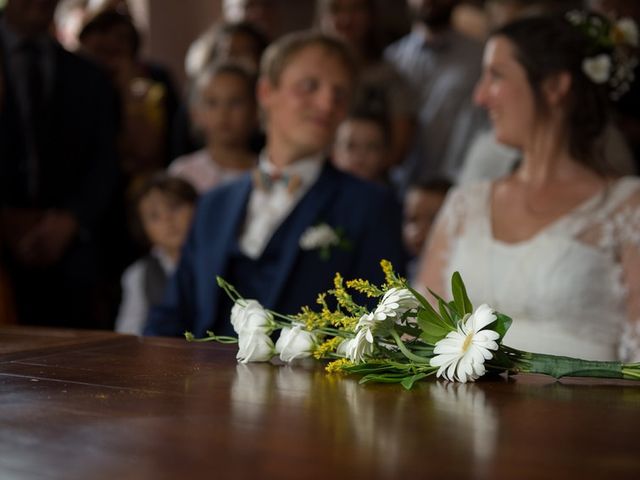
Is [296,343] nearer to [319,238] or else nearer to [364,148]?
[319,238]

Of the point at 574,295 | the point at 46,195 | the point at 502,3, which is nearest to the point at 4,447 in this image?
the point at 574,295

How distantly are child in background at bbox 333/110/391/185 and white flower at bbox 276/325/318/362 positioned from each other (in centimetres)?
327

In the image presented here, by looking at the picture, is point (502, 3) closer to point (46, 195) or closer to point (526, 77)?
point (526, 77)

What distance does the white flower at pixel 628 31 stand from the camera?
339cm

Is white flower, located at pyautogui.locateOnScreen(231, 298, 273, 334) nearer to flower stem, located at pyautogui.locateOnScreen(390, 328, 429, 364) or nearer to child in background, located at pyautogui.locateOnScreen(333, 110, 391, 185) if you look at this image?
flower stem, located at pyautogui.locateOnScreen(390, 328, 429, 364)

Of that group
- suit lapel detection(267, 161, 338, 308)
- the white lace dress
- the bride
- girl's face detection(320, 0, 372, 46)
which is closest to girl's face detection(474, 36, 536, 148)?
the bride

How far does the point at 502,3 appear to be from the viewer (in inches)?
187

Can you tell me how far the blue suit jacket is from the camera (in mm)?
3258

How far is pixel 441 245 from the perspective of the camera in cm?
337

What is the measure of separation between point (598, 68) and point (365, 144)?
1863mm

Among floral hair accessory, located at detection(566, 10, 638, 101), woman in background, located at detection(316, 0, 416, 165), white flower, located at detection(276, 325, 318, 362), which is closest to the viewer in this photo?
white flower, located at detection(276, 325, 318, 362)

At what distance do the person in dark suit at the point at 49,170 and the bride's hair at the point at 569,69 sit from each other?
2121mm

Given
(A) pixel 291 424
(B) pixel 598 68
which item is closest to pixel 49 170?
(B) pixel 598 68

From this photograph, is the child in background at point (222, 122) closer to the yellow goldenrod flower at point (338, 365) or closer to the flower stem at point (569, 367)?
the yellow goldenrod flower at point (338, 365)
